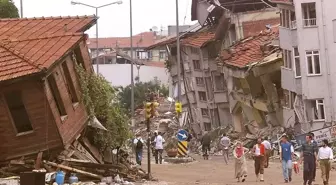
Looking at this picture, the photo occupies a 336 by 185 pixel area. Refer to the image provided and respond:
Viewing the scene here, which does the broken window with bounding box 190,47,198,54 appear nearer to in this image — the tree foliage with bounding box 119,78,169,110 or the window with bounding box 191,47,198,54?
the window with bounding box 191,47,198,54

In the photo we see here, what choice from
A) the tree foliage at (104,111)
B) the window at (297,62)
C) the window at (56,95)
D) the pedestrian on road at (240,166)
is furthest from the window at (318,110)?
the window at (56,95)

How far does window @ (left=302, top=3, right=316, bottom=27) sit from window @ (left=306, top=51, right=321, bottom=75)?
160 cm

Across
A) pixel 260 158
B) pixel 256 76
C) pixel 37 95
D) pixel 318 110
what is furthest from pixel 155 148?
pixel 37 95

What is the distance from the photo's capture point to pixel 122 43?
158m

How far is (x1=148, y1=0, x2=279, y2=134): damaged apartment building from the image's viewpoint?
62.5 metres

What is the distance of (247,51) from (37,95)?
32.0 metres

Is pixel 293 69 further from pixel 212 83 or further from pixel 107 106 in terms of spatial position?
pixel 212 83

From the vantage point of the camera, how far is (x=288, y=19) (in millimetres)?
47969

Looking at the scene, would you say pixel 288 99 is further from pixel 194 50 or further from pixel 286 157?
pixel 286 157

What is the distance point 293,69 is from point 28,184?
38.5 metres

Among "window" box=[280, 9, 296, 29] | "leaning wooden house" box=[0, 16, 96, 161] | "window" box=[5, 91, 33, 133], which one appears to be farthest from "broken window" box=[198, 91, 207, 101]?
"window" box=[5, 91, 33, 133]

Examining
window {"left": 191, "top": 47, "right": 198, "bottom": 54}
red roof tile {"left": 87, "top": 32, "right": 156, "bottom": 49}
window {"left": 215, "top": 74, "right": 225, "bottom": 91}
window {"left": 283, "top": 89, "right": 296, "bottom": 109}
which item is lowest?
window {"left": 283, "top": 89, "right": 296, "bottom": 109}

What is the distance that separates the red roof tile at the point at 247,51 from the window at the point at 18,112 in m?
28.0

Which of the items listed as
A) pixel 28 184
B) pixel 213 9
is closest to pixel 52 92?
pixel 28 184
